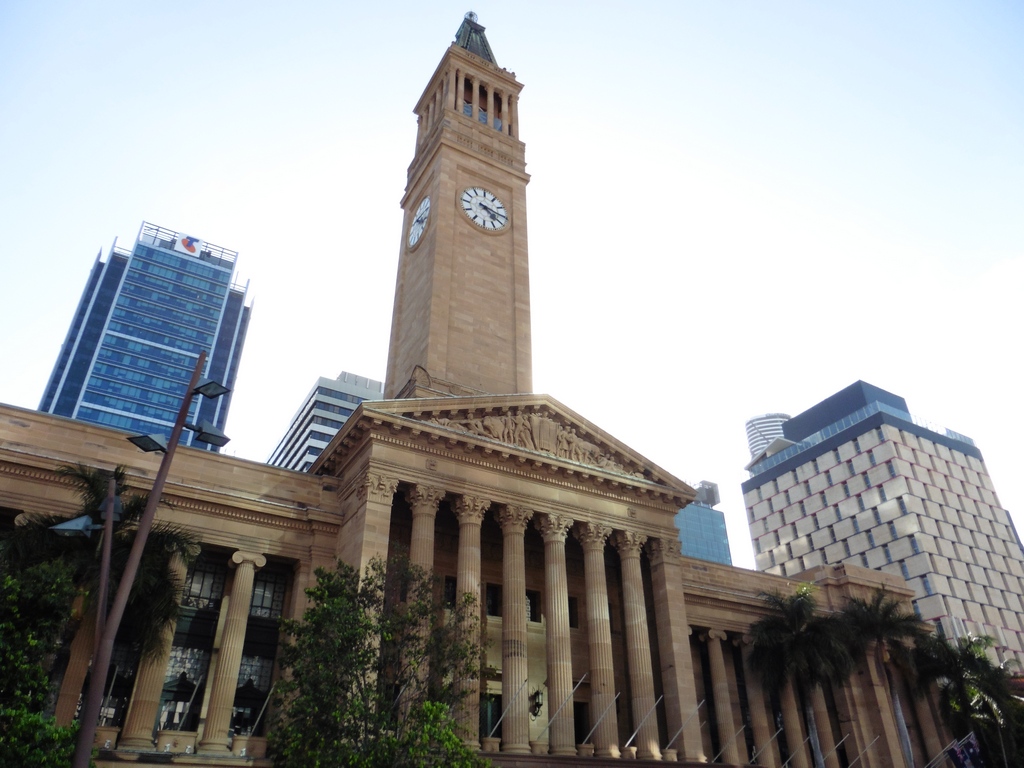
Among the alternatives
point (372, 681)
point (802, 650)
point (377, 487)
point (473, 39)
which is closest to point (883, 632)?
point (802, 650)

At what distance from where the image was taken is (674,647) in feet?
124

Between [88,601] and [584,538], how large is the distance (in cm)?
2156

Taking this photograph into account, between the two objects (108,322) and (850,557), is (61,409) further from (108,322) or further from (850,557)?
(850,557)

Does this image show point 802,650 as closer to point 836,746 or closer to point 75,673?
point 836,746

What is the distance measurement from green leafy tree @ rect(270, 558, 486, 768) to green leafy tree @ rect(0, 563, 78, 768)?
220 inches

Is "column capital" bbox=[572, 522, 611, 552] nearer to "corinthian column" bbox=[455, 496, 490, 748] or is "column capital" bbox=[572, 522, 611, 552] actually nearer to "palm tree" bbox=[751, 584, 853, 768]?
"corinthian column" bbox=[455, 496, 490, 748]

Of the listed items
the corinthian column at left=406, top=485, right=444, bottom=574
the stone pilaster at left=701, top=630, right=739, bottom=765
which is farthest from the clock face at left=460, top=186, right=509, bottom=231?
the stone pilaster at left=701, top=630, right=739, bottom=765

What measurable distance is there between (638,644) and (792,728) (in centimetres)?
1332

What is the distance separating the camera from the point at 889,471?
101312 millimetres

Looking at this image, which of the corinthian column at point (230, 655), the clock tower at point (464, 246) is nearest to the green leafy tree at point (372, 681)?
the corinthian column at point (230, 655)

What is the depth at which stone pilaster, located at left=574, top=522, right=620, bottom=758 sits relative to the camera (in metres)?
33.5

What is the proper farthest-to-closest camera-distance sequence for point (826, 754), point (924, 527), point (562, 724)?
point (924, 527)
point (826, 754)
point (562, 724)

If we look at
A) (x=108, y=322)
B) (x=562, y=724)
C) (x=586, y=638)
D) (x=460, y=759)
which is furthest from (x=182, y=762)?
(x=108, y=322)

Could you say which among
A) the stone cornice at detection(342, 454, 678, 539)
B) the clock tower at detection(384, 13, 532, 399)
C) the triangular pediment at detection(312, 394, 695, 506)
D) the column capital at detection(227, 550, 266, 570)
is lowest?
the column capital at detection(227, 550, 266, 570)
